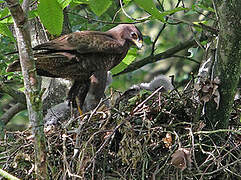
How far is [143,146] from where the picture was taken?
8.64 ft

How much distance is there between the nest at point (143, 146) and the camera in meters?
2.57

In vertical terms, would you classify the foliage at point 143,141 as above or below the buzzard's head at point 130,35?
below

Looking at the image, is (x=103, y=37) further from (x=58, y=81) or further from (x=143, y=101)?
(x=143, y=101)

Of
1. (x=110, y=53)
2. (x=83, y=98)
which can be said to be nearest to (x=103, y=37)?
(x=110, y=53)

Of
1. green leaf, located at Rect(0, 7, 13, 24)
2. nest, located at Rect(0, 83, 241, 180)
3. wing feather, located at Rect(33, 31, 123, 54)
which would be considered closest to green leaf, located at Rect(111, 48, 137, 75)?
wing feather, located at Rect(33, 31, 123, 54)

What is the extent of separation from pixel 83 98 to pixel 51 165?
129 centimetres

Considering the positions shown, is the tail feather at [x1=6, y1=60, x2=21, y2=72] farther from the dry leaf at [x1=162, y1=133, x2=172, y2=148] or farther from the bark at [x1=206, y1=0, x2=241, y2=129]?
the bark at [x1=206, y1=0, x2=241, y2=129]

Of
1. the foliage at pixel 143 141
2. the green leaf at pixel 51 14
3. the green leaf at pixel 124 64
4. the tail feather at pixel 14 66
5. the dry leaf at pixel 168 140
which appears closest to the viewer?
the green leaf at pixel 51 14

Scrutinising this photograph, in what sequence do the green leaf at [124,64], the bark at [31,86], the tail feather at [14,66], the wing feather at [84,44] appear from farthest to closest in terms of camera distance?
1. the green leaf at [124,64]
2. the wing feather at [84,44]
3. the tail feather at [14,66]
4. the bark at [31,86]

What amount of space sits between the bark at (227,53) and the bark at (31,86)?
41.9 inches

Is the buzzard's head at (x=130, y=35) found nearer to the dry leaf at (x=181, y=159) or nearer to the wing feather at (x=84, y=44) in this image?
the wing feather at (x=84, y=44)

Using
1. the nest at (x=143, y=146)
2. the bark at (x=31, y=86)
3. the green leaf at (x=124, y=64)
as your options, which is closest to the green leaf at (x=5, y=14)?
the bark at (x=31, y=86)

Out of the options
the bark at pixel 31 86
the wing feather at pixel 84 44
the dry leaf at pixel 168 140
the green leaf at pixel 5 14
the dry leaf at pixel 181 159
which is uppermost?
the green leaf at pixel 5 14

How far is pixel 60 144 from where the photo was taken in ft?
9.38
